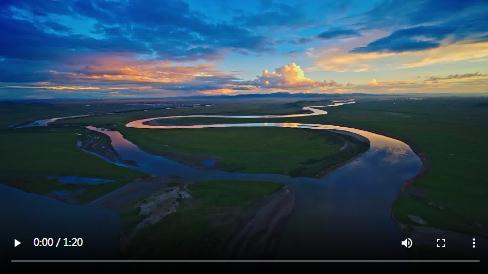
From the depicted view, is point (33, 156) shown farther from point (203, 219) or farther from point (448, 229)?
point (448, 229)

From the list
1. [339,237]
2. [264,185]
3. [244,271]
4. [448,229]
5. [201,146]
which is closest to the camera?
[244,271]

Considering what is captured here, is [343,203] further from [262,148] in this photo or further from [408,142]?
[408,142]

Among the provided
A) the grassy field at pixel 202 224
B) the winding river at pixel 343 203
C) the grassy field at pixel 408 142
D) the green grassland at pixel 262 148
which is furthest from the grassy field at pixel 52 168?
the green grassland at pixel 262 148

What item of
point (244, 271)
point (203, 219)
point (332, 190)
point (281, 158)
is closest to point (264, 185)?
point (332, 190)

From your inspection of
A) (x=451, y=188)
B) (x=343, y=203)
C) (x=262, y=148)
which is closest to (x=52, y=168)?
(x=262, y=148)

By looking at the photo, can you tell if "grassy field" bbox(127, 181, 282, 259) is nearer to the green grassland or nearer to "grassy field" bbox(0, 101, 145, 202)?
the green grassland

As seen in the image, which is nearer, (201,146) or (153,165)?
(153,165)

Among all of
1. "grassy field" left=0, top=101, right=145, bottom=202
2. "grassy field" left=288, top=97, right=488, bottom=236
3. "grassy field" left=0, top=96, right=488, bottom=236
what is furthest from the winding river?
"grassy field" left=0, top=101, right=145, bottom=202
